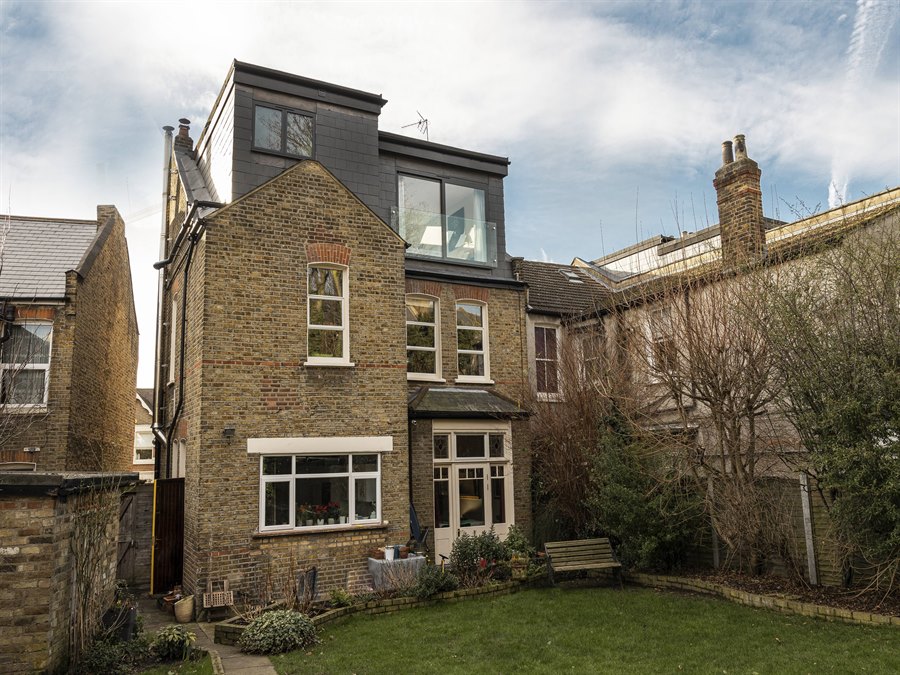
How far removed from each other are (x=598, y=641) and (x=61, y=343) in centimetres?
1429

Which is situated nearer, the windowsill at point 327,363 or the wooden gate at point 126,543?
the windowsill at point 327,363

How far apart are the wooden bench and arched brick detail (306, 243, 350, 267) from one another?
22.8 ft

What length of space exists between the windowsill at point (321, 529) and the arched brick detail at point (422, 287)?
5714mm

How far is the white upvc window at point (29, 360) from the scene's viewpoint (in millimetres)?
16312

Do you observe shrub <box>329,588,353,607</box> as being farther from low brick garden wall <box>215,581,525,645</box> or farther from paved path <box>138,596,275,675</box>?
paved path <box>138,596,275,675</box>

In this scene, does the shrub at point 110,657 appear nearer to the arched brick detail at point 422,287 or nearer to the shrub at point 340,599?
the shrub at point 340,599

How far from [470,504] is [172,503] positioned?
6311 mm

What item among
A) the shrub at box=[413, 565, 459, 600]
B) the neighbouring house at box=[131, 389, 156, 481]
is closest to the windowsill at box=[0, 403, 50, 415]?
the shrub at box=[413, 565, 459, 600]

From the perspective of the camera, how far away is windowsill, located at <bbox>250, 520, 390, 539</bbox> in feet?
39.3

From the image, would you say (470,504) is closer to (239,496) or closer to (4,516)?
(239,496)

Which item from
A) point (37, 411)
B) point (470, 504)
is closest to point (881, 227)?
point (470, 504)

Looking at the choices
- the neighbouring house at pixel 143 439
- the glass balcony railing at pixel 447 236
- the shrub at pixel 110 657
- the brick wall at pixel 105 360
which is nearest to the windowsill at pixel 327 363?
the glass balcony railing at pixel 447 236

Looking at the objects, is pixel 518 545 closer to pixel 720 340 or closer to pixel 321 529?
pixel 321 529

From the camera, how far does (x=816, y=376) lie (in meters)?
10.5
